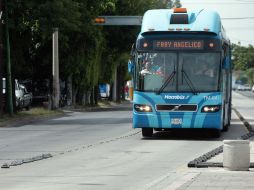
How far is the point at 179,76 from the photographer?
24406 millimetres

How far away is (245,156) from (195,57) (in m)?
10.2

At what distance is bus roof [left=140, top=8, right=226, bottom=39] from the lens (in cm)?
2484

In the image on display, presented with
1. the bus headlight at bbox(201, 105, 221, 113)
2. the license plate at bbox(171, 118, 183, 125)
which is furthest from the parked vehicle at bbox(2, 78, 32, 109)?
the bus headlight at bbox(201, 105, 221, 113)

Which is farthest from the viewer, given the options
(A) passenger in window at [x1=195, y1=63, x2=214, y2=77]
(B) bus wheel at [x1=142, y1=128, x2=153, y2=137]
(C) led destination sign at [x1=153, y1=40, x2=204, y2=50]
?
(B) bus wheel at [x1=142, y1=128, x2=153, y2=137]

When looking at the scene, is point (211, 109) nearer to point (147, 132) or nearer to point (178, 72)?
point (178, 72)

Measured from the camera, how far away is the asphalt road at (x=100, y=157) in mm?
13612

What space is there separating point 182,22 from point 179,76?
1.71 m

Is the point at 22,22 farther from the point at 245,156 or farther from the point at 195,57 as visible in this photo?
the point at 245,156

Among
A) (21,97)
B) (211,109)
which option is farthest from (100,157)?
(21,97)

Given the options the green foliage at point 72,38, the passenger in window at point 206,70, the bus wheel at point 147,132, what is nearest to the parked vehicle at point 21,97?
the green foliage at point 72,38

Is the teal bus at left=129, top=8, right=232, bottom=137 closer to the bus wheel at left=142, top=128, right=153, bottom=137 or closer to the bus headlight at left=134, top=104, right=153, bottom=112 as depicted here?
the bus headlight at left=134, top=104, right=153, bottom=112

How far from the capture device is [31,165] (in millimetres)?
16703

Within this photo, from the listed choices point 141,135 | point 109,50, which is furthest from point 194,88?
point 109,50

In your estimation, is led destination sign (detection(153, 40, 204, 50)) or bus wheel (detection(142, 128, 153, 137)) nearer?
led destination sign (detection(153, 40, 204, 50))
